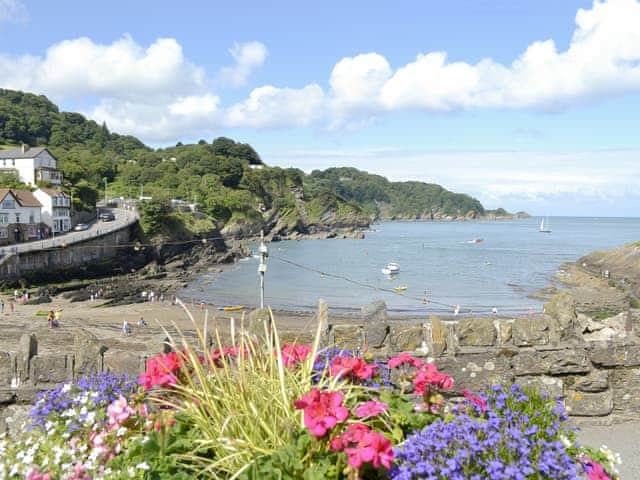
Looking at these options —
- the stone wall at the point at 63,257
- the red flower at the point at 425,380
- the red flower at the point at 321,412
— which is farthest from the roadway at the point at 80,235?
the red flower at the point at 321,412

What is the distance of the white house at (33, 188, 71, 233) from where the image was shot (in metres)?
63.4

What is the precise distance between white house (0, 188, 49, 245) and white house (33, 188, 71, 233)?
4.75ft

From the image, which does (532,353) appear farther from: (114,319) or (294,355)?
(114,319)

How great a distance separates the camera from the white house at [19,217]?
54.6 m

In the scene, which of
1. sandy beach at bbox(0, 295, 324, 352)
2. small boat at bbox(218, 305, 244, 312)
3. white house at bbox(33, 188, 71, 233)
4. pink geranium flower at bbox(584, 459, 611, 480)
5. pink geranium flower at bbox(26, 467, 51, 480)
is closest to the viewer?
pink geranium flower at bbox(26, 467, 51, 480)

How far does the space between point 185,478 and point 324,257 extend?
274 feet

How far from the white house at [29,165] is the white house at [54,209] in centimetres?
1641

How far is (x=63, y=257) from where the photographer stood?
5369 cm

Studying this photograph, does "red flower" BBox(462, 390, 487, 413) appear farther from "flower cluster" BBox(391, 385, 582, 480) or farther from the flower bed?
"flower cluster" BBox(391, 385, 582, 480)

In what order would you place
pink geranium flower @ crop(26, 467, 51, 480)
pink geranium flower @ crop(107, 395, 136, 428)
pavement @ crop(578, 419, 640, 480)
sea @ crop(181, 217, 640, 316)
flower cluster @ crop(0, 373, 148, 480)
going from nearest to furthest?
→ pink geranium flower @ crop(26, 467, 51, 480) → flower cluster @ crop(0, 373, 148, 480) → pink geranium flower @ crop(107, 395, 136, 428) → pavement @ crop(578, 419, 640, 480) → sea @ crop(181, 217, 640, 316)

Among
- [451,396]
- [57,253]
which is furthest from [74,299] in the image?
[451,396]

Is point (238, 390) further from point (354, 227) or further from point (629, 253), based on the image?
point (354, 227)

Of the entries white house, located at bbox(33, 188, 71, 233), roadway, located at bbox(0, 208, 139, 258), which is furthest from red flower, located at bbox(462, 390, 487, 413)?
white house, located at bbox(33, 188, 71, 233)

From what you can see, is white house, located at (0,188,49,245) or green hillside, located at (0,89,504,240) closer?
white house, located at (0,188,49,245)
